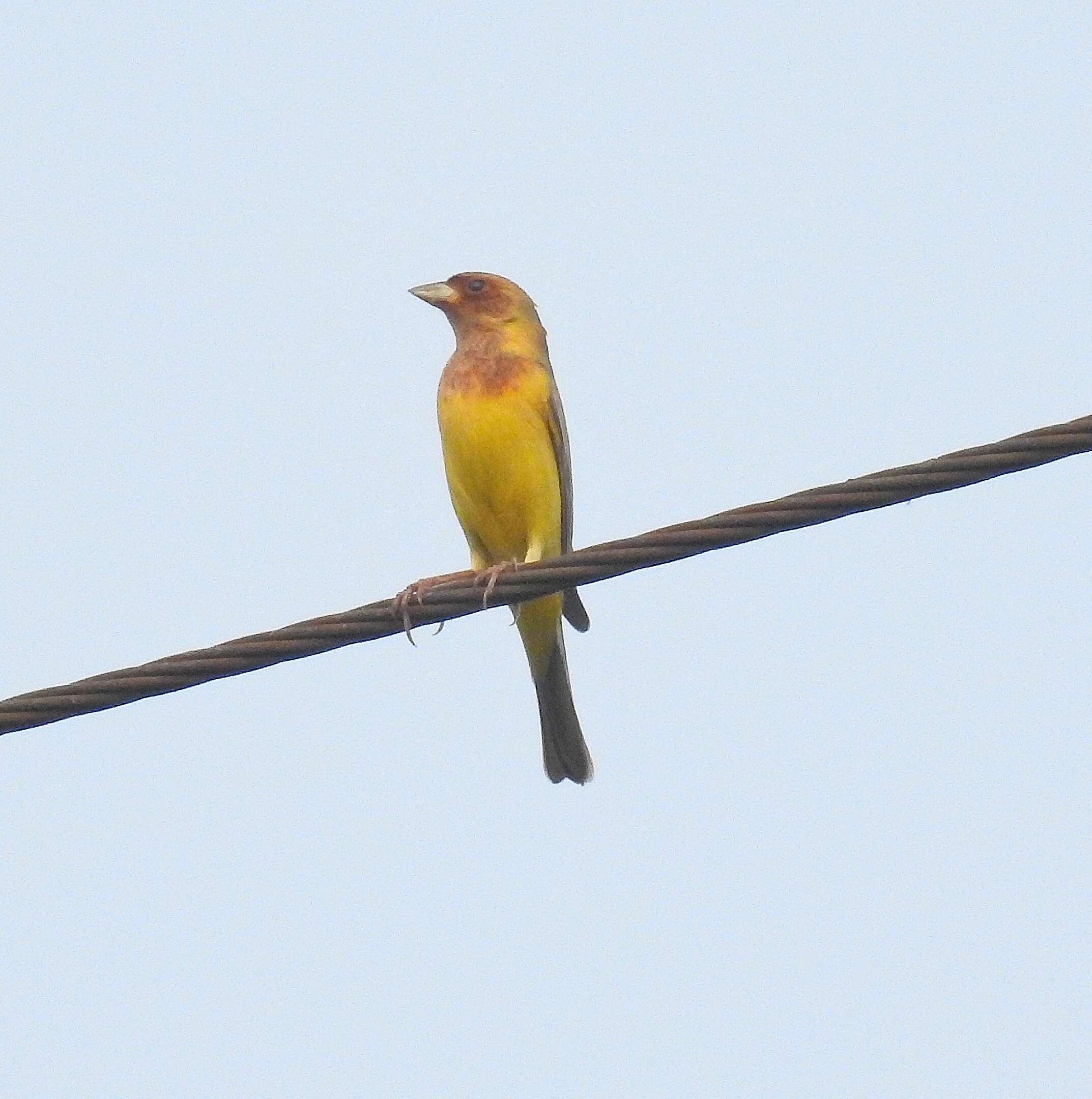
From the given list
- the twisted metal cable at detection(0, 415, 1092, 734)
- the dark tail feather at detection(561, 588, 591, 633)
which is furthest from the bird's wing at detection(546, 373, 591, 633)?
the twisted metal cable at detection(0, 415, 1092, 734)

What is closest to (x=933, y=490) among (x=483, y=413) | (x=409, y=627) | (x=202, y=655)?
(x=409, y=627)

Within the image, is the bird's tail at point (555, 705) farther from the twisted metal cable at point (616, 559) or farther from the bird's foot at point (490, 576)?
the twisted metal cable at point (616, 559)

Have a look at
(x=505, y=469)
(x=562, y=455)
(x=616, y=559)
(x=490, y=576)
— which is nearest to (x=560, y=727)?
(x=562, y=455)

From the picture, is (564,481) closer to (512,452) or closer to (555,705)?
(512,452)

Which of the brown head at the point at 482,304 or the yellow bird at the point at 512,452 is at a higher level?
the brown head at the point at 482,304

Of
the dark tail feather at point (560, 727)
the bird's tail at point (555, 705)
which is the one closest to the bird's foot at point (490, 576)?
the bird's tail at point (555, 705)

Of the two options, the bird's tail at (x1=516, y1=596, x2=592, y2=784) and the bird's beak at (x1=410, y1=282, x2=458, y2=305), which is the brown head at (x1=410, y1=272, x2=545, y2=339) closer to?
the bird's beak at (x1=410, y1=282, x2=458, y2=305)
